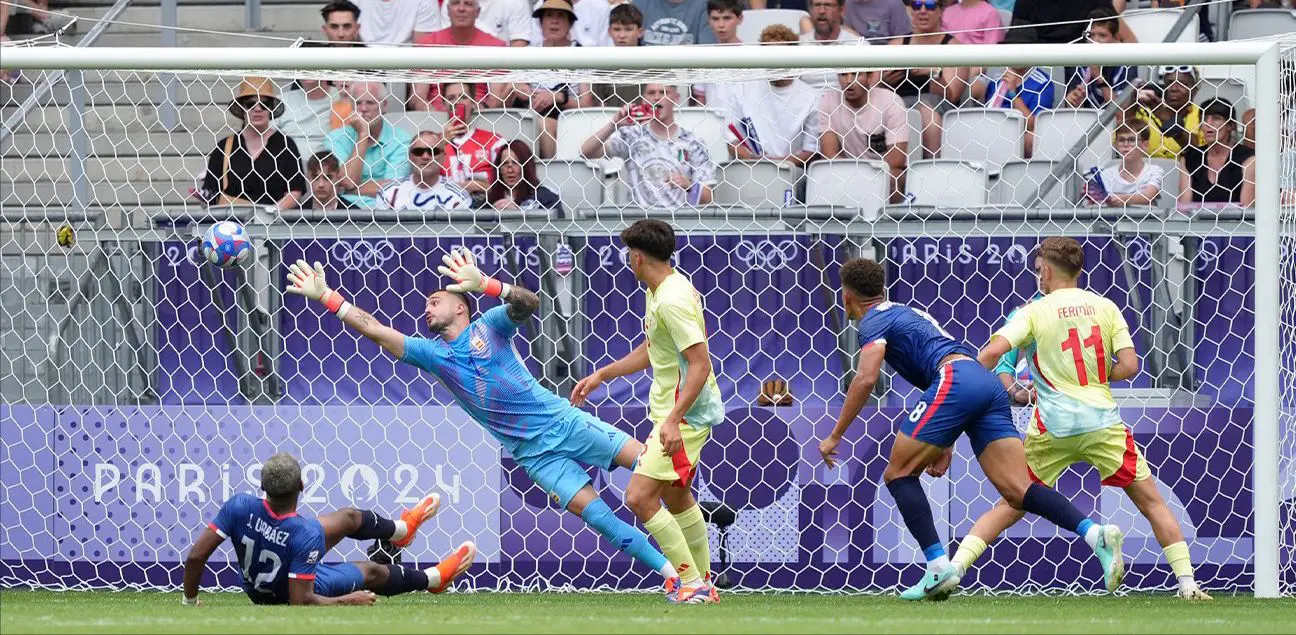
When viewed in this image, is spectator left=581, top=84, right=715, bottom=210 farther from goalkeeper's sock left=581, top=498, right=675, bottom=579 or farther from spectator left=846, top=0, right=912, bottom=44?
spectator left=846, top=0, right=912, bottom=44

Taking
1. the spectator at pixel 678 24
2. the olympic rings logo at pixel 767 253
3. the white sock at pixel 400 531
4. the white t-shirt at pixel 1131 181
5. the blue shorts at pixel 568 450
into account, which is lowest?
the white sock at pixel 400 531

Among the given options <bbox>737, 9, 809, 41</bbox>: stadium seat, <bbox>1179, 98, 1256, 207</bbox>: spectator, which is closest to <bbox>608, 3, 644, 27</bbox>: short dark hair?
<bbox>737, 9, 809, 41</bbox>: stadium seat

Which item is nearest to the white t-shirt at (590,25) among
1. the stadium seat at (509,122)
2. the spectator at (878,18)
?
the spectator at (878,18)

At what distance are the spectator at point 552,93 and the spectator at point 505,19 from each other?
0.27 meters

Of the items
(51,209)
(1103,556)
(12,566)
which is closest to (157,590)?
(12,566)

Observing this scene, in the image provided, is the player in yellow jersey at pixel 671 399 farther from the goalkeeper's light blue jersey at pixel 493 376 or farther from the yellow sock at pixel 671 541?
the goalkeeper's light blue jersey at pixel 493 376

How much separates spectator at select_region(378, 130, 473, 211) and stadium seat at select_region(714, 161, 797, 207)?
4.53 feet

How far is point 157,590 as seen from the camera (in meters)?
7.90

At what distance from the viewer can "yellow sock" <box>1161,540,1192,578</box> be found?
7.09 m

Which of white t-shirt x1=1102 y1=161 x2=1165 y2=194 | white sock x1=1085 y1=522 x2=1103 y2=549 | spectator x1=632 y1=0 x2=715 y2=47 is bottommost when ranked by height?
white sock x1=1085 y1=522 x2=1103 y2=549

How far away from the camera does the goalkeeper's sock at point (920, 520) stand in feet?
22.2

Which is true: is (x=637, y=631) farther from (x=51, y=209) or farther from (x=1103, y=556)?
(x=51, y=209)

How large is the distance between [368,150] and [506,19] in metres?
2.63

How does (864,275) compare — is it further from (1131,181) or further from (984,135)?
(984,135)
